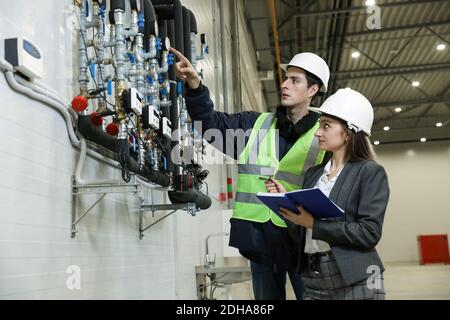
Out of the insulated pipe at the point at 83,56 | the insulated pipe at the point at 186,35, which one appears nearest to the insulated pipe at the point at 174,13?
the insulated pipe at the point at 186,35

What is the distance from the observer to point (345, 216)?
4.72ft

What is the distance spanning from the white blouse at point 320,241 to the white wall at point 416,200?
13205 mm

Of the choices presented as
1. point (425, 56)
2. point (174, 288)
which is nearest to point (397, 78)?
point (425, 56)

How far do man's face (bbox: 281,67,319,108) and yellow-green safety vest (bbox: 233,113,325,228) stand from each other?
0.12m

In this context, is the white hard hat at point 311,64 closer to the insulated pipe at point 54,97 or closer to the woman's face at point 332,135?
the woman's face at point 332,135

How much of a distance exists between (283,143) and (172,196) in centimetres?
71

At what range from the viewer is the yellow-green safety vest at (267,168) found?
5.63ft

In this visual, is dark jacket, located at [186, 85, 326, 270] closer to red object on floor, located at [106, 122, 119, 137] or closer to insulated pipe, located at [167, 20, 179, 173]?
red object on floor, located at [106, 122, 119, 137]

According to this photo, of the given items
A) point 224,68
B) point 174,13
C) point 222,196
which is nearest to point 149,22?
point 174,13

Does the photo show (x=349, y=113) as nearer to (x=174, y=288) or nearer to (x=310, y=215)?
(x=310, y=215)

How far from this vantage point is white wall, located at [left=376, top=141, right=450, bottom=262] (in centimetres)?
1372

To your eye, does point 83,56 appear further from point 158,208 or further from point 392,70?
point 392,70

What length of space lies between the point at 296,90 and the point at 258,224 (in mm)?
529

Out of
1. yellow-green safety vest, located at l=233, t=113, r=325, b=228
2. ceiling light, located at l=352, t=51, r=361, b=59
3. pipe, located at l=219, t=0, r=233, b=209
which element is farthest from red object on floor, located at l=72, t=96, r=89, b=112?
ceiling light, located at l=352, t=51, r=361, b=59
